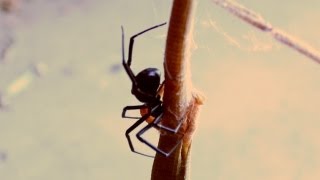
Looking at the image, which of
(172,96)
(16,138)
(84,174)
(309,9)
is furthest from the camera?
(309,9)

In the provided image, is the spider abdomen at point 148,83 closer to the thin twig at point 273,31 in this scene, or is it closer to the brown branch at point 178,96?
the brown branch at point 178,96

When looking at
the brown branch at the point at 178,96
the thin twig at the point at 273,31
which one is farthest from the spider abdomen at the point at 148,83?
the thin twig at the point at 273,31

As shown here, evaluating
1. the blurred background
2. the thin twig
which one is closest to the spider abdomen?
the thin twig

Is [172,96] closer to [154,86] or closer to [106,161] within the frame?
[154,86]

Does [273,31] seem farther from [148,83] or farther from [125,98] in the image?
[125,98]

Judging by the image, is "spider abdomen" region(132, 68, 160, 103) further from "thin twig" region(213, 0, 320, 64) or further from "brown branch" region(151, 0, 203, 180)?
"thin twig" region(213, 0, 320, 64)

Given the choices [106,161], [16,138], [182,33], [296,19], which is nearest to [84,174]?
[106,161]
